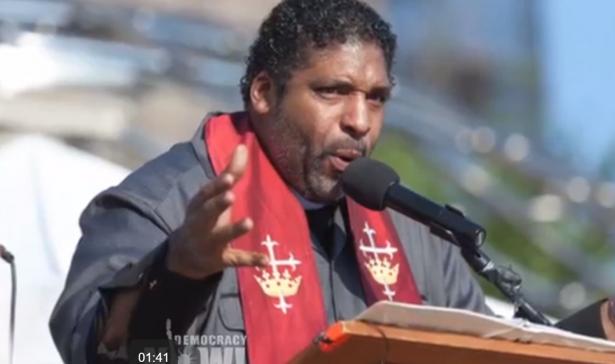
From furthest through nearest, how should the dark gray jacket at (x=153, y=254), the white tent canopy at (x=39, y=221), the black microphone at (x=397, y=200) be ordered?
the white tent canopy at (x=39, y=221) < the dark gray jacket at (x=153, y=254) < the black microphone at (x=397, y=200)

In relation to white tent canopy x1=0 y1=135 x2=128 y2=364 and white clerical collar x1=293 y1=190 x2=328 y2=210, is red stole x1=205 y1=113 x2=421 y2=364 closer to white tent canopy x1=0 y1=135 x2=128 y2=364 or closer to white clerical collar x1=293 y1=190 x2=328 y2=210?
white clerical collar x1=293 y1=190 x2=328 y2=210

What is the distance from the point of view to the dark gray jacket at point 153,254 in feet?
16.9

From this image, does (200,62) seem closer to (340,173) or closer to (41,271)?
(41,271)

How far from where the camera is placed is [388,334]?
448 cm

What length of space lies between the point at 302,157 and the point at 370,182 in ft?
1.54

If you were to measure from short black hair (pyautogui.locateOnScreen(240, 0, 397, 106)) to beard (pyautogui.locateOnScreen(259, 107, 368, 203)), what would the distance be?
0.32 feet

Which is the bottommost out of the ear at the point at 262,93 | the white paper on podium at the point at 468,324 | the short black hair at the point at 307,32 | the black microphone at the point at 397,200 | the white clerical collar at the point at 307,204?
the white paper on podium at the point at 468,324

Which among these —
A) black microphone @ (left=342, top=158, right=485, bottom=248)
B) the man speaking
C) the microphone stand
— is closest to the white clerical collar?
the man speaking

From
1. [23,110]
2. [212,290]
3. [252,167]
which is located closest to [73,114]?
[23,110]

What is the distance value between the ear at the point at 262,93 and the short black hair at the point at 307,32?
2 cm

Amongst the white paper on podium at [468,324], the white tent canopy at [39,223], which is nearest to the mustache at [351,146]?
the white paper on podium at [468,324]

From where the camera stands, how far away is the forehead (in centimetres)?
548

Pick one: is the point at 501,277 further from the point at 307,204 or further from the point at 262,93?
the point at 262,93

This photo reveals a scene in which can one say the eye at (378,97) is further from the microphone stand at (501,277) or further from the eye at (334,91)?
the microphone stand at (501,277)
